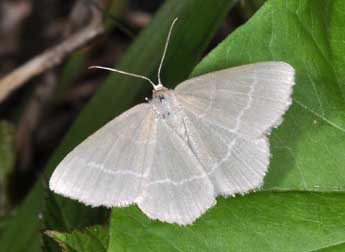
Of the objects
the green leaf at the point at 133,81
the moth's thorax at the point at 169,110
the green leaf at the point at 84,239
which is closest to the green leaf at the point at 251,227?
the green leaf at the point at 84,239

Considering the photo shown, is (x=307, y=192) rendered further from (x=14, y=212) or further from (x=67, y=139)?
(x=14, y=212)

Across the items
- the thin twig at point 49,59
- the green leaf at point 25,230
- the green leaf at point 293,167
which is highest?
the thin twig at point 49,59

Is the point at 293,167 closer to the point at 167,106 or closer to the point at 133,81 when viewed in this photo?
the point at 167,106

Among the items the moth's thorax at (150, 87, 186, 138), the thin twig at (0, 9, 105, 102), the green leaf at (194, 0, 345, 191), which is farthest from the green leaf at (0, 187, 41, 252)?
the green leaf at (194, 0, 345, 191)

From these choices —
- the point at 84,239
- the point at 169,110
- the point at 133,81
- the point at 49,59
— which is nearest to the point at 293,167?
the point at 169,110

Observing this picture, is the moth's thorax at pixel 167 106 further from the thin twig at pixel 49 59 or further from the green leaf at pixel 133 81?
the thin twig at pixel 49 59

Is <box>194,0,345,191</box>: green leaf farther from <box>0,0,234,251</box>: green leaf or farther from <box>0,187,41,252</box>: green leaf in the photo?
<box>0,187,41,252</box>: green leaf
